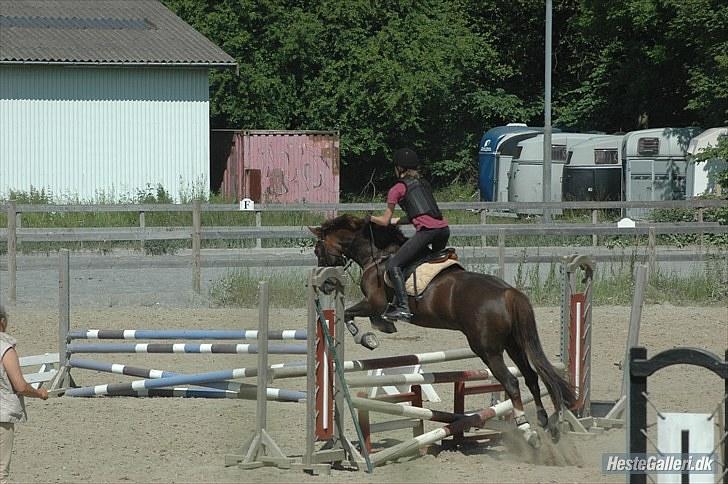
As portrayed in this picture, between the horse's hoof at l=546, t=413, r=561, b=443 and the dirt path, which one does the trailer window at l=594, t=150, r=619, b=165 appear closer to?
the dirt path

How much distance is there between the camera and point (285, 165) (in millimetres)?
33719

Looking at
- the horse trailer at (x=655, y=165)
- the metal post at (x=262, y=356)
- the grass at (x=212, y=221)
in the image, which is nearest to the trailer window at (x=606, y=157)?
the horse trailer at (x=655, y=165)

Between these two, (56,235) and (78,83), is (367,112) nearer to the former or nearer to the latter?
(78,83)

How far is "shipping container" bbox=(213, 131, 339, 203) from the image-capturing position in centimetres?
3356

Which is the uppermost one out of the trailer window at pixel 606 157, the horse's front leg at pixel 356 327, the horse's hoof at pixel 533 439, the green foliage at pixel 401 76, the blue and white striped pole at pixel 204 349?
the green foliage at pixel 401 76

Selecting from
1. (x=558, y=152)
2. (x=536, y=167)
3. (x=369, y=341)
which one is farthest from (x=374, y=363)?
(x=558, y=152)

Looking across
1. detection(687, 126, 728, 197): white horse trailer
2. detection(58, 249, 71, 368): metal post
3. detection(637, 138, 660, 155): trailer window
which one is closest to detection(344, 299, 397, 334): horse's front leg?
detection(58, 249, 71, 368): metal post

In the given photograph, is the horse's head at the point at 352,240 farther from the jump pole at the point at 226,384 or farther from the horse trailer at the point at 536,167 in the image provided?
the horse trailer at the point at 536,167

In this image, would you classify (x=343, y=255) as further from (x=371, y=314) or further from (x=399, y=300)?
(x=399, y=300)

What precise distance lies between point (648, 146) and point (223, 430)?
22.4m

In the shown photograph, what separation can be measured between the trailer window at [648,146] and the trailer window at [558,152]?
2.10 m

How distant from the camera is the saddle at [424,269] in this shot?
9.21m

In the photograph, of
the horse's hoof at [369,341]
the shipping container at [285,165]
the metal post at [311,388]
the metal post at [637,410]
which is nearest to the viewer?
the metal post at [637,410]

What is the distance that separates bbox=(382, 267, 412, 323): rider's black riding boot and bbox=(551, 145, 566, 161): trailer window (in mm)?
22099
